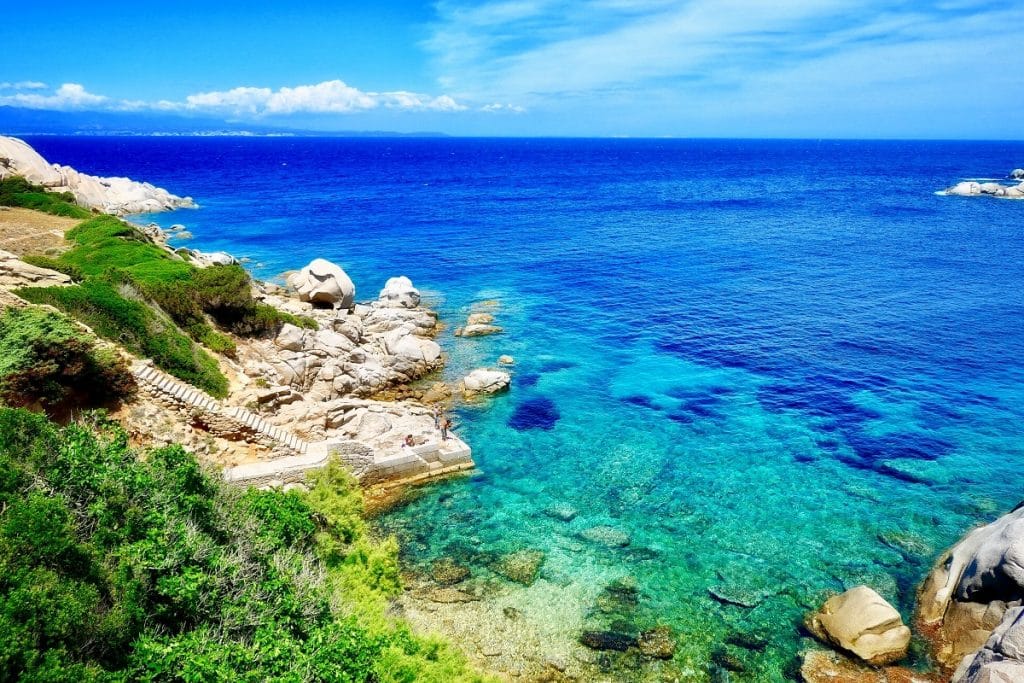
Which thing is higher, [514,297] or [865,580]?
[514,297]

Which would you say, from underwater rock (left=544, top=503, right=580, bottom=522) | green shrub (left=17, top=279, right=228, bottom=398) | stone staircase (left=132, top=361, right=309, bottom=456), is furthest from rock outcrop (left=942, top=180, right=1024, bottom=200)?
green shrub (left=17, top=279, right=228, bottom=398)

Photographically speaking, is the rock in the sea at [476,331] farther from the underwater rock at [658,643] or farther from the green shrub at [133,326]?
the underwater rock at [658,643]

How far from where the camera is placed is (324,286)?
41.1 metres

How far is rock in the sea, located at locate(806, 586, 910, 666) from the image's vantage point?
1639 cm

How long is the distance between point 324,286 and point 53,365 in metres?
23.3

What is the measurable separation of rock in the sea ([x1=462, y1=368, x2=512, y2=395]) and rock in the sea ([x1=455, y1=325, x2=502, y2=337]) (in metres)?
7.65

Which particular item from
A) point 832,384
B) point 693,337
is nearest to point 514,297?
point 693,337

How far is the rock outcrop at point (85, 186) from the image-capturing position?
61000mm

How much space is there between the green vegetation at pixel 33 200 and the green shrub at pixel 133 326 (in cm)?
2707

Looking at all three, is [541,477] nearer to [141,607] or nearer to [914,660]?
[914,660]

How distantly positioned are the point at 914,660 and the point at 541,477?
528 inches

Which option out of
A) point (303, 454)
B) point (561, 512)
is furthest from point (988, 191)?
point (303, 454)

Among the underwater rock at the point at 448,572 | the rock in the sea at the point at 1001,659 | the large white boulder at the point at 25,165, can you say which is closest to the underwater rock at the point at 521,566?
the underwater rock at the point at 448,572

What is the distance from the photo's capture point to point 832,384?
3356 centimetres
